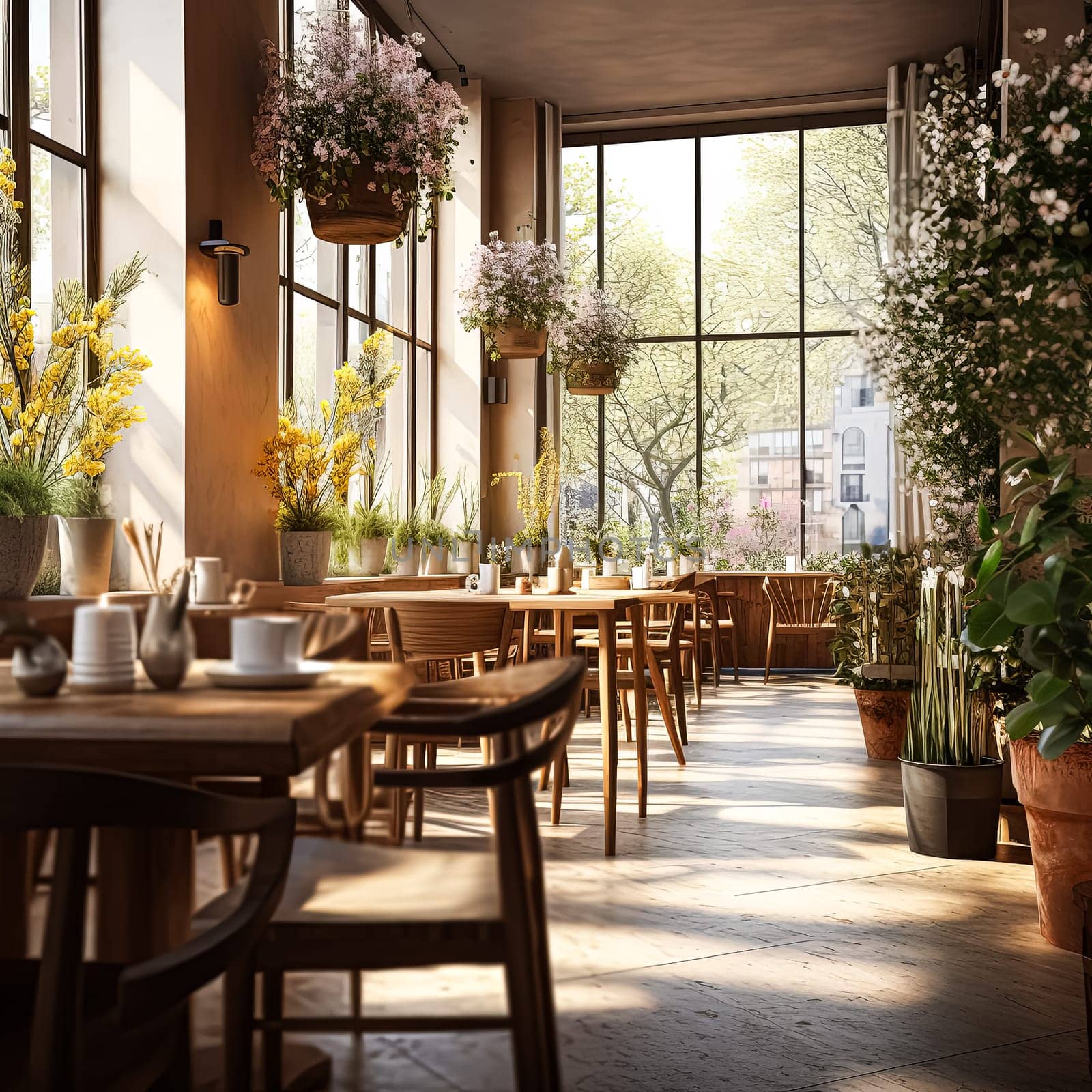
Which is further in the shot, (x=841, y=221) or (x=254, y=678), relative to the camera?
(x=841, y=221)

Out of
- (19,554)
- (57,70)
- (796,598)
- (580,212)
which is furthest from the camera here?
(580,212)

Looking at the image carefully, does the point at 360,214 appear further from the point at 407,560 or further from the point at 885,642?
the point at 885,642

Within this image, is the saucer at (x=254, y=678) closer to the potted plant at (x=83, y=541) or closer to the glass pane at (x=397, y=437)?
the potted plant at (x=83, y=541)

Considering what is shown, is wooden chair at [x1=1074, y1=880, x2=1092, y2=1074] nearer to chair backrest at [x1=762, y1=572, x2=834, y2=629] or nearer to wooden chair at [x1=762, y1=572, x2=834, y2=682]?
wooden chair at [x1=762, y1=572, x2=834, y2=682]

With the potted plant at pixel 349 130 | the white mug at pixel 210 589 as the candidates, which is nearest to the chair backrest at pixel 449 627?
the potted plant at pixel 349 130

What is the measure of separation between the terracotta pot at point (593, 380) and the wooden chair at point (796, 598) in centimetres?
221

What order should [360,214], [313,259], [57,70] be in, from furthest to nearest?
[313,259]
[360,214]
[57,70]

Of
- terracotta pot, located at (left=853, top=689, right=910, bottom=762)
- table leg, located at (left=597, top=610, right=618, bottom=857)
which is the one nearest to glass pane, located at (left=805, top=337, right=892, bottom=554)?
terracotta pot, located at (left=853, top=689, right=910, bottom=762)

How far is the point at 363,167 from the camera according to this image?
16.6ft

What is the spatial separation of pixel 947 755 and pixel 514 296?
456 cm

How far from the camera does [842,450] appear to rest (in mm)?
10133

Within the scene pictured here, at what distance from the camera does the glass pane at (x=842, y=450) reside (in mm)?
10000

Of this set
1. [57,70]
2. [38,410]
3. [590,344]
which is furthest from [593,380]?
[38,410]

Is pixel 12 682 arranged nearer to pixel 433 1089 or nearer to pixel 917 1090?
pixel 433 1089
